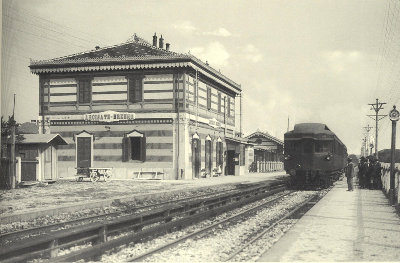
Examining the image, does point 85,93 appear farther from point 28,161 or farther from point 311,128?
point 311,128

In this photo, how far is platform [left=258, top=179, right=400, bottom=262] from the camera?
7758 mm

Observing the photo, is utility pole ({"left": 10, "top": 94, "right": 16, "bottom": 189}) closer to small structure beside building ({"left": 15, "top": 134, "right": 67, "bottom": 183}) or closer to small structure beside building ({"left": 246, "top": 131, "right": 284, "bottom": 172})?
small structure beside building ({"left": 15, "top": 134, "right": 67, "bottom": 183})

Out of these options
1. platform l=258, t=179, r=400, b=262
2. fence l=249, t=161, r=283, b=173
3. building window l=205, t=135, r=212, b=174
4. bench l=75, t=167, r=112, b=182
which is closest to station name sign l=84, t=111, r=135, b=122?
bench l=75, t=167, r=112, b=182

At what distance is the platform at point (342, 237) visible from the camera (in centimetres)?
776

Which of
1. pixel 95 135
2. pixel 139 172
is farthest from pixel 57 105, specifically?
pixel 139 172

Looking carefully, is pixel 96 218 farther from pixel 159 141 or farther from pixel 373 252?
pixel 159 141

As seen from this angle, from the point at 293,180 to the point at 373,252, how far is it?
16590mm

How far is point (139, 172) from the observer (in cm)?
2811

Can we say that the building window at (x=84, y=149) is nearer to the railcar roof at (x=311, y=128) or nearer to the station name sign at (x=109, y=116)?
the station name sign at (x=109, y=116)

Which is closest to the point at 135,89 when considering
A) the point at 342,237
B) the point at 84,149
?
the point at 84,149

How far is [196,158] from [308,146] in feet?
29.3

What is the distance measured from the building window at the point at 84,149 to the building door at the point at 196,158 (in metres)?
6.23

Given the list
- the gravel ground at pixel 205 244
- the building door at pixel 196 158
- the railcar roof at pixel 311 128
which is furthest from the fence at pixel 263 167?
the gravel ground at pixel 205 244

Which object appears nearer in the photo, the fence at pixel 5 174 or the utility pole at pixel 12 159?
the utility pole at pixel 12 159
